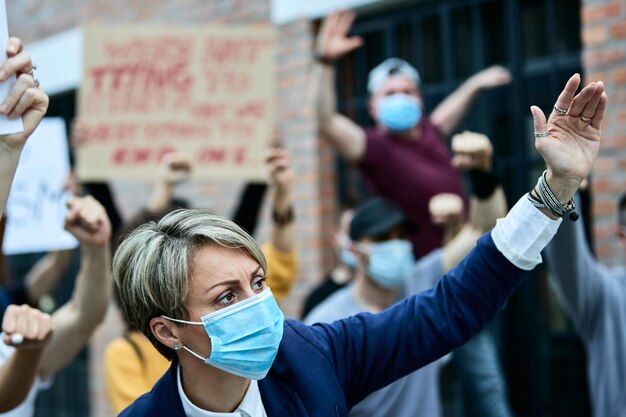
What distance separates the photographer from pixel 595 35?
4.42 m

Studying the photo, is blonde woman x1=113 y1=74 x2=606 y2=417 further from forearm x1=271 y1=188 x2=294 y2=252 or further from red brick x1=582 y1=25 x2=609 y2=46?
red brick x1=582 y1=25 x2=609 y2=46

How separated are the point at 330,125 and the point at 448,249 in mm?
1067

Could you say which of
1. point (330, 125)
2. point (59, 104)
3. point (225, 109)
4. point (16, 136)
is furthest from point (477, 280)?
point (59, 104)

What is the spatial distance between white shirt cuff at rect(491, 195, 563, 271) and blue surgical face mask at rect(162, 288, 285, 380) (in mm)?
573

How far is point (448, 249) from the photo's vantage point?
353 centimetres

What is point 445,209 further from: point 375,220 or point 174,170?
point 174,170

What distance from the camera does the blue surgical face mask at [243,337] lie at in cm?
212

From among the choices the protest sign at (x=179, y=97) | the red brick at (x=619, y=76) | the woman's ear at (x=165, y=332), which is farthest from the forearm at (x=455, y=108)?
the woman's ear at (x=165, y=332)

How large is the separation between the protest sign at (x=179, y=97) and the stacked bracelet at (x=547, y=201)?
2859mm

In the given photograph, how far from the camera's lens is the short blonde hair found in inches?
83.0

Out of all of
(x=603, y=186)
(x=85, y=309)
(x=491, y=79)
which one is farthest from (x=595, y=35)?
(x=85, y=309)

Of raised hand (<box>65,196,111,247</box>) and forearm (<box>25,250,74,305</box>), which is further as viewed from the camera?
forearm (<box>25,250,74,305</box>)

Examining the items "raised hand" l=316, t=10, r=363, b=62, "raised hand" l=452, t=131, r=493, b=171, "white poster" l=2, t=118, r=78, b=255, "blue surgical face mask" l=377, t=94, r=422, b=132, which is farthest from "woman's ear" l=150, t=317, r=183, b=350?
"blue surgical face mask" l=377, t=94, r=422, b=132

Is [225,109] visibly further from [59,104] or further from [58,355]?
[59,104]
